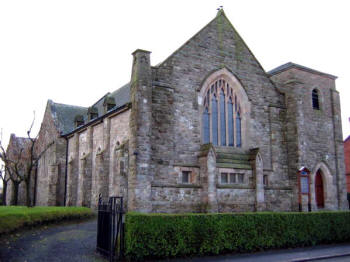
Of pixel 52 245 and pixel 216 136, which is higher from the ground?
A: pixel 216 136

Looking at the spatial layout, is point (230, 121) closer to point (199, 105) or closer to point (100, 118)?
point (199, 105)

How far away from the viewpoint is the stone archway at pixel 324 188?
25.1 meters

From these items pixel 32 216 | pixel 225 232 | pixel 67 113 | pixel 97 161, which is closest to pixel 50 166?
pixel 67 113

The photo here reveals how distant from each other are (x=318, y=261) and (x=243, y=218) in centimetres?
298

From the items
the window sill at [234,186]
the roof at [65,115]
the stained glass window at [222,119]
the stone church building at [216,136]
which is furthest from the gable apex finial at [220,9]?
the roof at [65,115]

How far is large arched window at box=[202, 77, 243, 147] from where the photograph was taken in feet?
71.2

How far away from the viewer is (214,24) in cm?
2289

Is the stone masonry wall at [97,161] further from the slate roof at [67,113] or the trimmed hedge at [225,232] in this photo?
the trimmed hedge at [225,232]

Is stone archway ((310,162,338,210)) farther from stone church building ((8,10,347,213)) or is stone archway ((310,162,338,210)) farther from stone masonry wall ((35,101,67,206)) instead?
stone masonry wall ((35,101,67,206))

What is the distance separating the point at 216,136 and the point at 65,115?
21.6 m

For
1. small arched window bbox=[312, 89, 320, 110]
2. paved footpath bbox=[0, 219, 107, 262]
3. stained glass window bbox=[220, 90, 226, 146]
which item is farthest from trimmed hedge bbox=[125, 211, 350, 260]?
small arched window bbox=[312, 89, 320, 110]

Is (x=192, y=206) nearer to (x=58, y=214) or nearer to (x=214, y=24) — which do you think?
(x=58, y=214)

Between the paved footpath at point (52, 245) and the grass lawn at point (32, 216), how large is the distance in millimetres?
605

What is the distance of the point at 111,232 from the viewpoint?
11.6 metres
